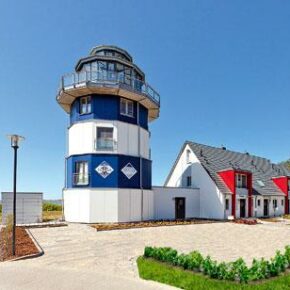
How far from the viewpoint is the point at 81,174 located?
23812 mm

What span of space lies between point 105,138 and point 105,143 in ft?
1.34

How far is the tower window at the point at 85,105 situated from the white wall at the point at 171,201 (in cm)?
925

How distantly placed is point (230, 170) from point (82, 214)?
605 inches

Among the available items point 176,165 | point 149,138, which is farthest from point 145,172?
point 176,165

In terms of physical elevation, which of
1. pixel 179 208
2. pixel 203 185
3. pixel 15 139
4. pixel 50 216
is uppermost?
pixel 15 139

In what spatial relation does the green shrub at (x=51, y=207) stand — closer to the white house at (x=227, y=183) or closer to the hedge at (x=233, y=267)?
the white house at (x=227, y=183)

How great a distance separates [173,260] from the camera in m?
8.99

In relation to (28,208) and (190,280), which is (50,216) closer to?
(28,208)

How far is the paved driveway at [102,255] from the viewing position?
7.91m

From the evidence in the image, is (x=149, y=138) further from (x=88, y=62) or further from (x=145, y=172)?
(x=88, y=62)

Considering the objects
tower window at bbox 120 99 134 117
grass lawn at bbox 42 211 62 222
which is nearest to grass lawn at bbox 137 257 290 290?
tower window at bbox 120 99 134 117

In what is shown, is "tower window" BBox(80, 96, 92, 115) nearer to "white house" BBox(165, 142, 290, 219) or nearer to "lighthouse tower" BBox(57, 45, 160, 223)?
"lighthouse tower" BBox(57, 45, 160, 223)

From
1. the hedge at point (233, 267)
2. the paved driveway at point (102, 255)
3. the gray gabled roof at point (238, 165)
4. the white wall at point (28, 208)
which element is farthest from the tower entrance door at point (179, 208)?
the hedge at point (233, 267)

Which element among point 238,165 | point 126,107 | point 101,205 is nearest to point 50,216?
point 101,205
